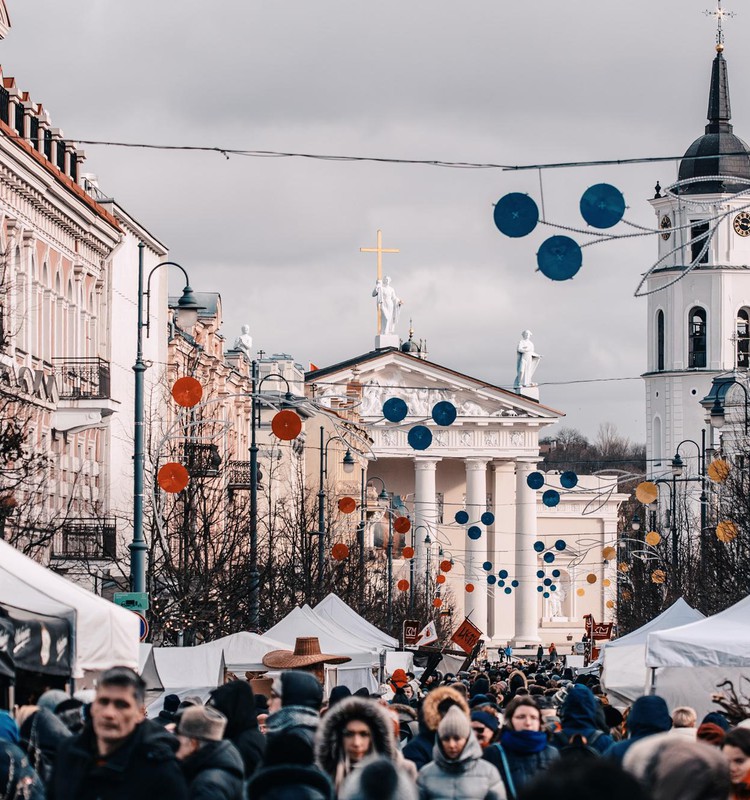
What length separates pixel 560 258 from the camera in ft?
54.3

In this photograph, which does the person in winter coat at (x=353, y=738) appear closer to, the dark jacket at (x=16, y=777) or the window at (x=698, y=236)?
the dark jacket at (x=16, y=777)

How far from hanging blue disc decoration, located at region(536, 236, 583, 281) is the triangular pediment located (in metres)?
90.0

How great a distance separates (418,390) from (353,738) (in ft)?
355

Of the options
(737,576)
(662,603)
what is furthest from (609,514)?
(737,576)

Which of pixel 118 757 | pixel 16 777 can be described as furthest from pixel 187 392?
pixel 118 757

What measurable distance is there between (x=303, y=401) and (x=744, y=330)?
9471 centimetres

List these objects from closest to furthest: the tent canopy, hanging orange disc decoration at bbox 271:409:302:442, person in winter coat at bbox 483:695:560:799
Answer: person in winter coat at bbox 483:695:560:799
the tent canopy
hanging orange disc decoration at bbox 271:409:302:442

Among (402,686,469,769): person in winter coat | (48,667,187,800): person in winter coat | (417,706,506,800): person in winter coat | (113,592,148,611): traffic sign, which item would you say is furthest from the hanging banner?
(48,667,187,800): person in winter coat

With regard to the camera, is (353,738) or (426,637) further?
(426,637)

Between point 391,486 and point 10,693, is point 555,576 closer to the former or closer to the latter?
point 391,486

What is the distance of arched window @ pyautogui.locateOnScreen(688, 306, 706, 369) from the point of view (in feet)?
401

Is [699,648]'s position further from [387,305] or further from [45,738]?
[387,305]

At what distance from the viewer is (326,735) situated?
9219mm

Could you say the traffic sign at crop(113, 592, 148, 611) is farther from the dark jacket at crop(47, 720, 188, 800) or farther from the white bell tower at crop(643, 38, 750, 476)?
the white bell tower at crop(643, 38, 750, 476)
